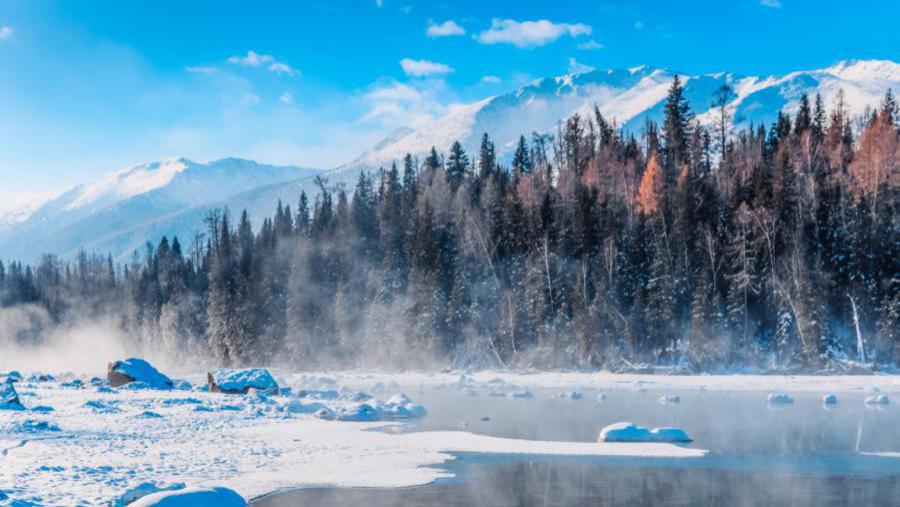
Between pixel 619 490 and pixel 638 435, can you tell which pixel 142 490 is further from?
pixel 638 435

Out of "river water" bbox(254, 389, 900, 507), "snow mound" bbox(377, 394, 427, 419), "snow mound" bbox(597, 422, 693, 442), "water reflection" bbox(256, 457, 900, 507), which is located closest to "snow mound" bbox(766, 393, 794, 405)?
"river water" bbox(254, 389, 900, 507)

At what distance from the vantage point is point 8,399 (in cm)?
3184

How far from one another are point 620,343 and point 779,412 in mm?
30068

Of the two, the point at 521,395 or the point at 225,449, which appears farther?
the point at 521,395

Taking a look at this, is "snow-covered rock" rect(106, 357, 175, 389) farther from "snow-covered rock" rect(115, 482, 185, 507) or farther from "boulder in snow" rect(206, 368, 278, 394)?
"snow-covered rock" rect(115, 482, 185, 507)

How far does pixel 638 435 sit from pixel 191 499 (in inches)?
594

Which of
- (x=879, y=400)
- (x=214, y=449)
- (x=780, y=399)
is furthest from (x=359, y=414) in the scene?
(x=879, y=400)

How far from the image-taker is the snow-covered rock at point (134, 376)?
4675cm

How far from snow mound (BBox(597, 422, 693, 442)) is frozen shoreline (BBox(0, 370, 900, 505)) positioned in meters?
1.06

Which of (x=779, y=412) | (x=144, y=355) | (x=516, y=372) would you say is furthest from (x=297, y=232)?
(x=779, y=412)

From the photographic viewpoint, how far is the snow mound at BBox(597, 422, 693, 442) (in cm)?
2400

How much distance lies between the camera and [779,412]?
1323 inches

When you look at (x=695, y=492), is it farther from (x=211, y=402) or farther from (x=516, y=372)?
(x=516, y=372)

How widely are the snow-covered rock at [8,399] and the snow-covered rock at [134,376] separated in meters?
12.8
